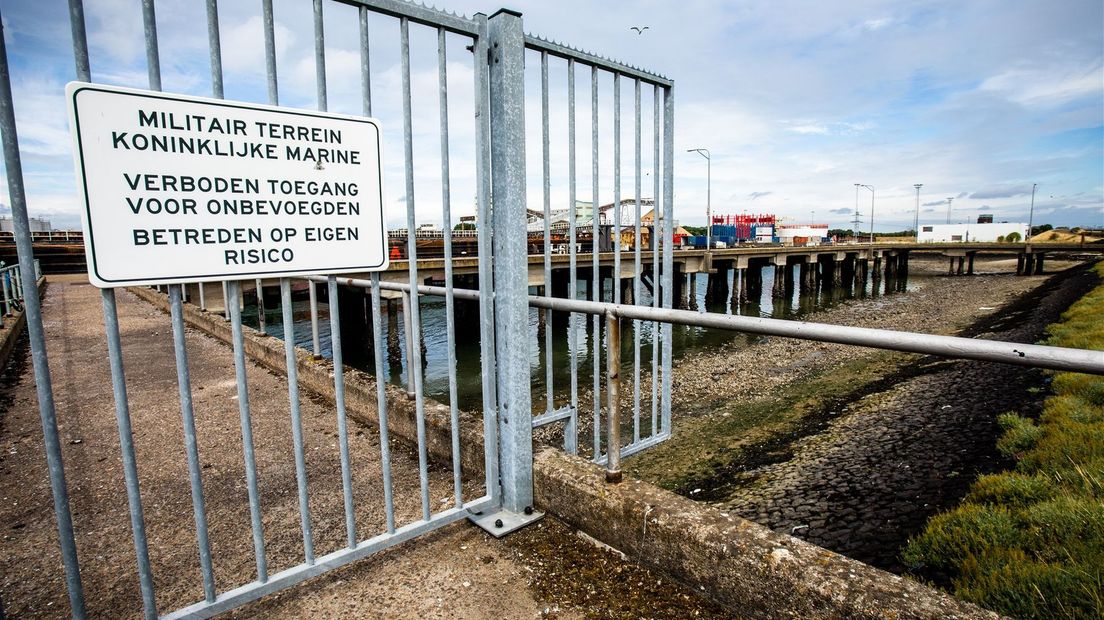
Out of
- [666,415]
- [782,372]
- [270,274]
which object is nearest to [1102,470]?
[666,415]

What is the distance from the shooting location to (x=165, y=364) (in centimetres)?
634

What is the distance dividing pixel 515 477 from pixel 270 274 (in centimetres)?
145

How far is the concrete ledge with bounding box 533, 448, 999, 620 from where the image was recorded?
5.72 ft

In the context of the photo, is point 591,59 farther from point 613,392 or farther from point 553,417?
point 553,417

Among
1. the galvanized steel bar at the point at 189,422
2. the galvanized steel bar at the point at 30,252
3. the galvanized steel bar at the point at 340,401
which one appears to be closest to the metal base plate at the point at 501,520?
the galvanized steel bar at the point at 340,401

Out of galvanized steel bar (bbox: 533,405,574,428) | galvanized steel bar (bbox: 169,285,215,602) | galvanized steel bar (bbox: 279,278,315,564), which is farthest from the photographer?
galvanized steel bar (bbox: 533,405,574,428)

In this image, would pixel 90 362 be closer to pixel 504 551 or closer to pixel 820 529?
pixel 504 551

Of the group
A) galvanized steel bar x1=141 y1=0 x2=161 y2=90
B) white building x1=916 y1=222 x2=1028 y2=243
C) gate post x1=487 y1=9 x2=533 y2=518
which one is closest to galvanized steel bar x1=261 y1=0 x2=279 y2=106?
galvanized steel bar x1=141 y1=0 x2=161 y2=90

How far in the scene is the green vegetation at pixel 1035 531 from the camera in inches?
116

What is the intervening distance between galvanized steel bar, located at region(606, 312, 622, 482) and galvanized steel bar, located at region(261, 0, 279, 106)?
1.51m

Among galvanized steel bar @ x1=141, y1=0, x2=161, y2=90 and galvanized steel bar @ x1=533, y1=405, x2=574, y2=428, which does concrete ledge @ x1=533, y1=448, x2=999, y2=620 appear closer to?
galvanized steel bar @ x1=533, y1=405, x2=574, y2=428

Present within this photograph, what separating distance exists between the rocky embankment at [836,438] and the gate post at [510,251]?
3744mm

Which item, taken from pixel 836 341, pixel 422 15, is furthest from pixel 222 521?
pixel 836 341

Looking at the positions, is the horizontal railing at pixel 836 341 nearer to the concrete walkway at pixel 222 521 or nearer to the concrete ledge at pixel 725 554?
the concrete ledge at pixel 725 554
